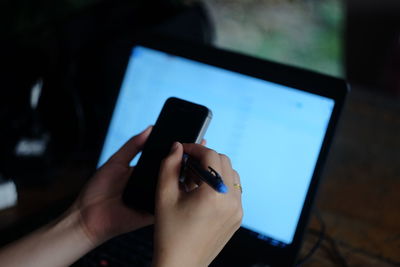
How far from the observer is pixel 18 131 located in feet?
2.65

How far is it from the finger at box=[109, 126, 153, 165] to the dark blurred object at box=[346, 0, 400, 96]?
4.19 feet

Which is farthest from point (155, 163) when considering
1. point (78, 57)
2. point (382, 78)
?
point (382, 78)

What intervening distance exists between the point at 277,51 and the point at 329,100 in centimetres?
141

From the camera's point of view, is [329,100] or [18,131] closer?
[329,100]

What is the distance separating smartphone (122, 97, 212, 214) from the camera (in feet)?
1.77

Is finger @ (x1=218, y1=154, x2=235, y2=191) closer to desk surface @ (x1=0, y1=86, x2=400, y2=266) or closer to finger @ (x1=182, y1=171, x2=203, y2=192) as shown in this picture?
finger @ (x1=182, y1=171, x2=203, y2=192)

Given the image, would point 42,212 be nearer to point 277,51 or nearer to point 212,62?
point 212,62

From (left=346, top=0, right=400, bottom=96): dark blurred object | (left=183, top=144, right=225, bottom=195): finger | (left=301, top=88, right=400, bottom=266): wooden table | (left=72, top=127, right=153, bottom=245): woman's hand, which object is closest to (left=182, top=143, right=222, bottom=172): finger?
(left=183, top=144, right=225, bottom=195): finger

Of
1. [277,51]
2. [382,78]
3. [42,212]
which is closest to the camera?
[42,212]

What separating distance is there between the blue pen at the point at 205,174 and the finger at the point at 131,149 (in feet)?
0.36

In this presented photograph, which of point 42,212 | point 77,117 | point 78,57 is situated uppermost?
point 78,57

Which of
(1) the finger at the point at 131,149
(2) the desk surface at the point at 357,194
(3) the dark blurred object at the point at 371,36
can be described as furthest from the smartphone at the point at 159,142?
(3) the dark blurred object at the point at 371,36

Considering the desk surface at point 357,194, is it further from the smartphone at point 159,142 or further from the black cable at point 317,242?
the smartphone at point 159,142

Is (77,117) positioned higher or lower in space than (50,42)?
lower
